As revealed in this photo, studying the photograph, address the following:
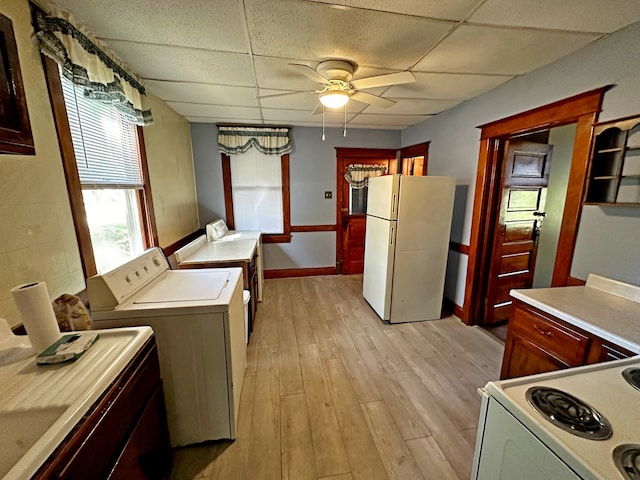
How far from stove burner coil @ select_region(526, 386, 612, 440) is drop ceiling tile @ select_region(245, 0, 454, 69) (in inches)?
71.0

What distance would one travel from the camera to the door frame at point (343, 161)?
4219mm

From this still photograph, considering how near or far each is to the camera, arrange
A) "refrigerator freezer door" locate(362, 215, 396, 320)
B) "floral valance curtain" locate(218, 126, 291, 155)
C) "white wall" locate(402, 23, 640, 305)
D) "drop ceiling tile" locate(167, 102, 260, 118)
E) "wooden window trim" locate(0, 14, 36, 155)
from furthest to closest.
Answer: "floral valance curtain" locate(218, 126, 291, 155), "drop ceiling tile" locate(167, 102, 260, 118), "refrigerator freezer door" locate(362, 215, 396, 320), "white wall" locate(402, 23, 640, 305), "wooden window trim" locate(0, 14, 36, 155)

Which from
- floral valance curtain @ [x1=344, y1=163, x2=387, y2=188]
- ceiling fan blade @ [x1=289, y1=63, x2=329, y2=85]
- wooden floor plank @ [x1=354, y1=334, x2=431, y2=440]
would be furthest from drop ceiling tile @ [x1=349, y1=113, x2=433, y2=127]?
wooden floor plank @ [x1=354, y1=334, x2=431, y2=440]

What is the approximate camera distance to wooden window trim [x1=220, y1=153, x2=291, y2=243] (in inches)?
156

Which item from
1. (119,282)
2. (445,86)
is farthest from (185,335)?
(445,86)

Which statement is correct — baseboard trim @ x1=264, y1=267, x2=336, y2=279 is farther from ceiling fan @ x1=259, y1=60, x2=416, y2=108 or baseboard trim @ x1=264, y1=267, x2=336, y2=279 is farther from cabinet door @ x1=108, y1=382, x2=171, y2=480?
cabinet door @ x1=108, y1=382, x2=171, y2=480

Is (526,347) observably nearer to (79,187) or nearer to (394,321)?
(394,321)

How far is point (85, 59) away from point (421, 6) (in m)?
1.82

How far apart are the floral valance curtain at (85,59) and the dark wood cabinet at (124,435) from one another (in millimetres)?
1471

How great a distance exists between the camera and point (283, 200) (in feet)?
13.7

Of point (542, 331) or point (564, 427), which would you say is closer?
point (564, 427)

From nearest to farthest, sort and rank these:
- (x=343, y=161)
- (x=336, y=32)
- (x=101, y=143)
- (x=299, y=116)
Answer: (x=336, y=32) → (x=101, y=143) → (x=299, y=116) → (x=343, y=161)

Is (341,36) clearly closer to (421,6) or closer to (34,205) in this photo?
(421,6)

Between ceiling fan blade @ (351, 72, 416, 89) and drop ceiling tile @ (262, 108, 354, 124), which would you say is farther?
drop ceiling tile @ (262, 108, 354, 124)
